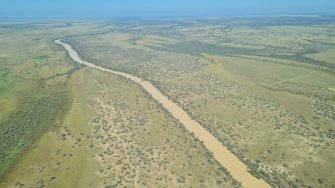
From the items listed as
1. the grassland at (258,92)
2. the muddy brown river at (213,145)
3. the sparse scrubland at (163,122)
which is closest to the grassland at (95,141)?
the sparse scrubland at (163,122)

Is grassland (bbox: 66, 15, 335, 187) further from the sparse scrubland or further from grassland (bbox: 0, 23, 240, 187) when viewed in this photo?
grassland (bbox: 0, 23, 240, 187)

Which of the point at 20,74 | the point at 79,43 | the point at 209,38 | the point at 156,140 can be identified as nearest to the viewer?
the point at 156,140

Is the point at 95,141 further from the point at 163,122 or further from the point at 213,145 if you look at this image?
the point at 213,145

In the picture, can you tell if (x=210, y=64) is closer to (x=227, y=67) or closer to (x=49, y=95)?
(x=227, y=67)

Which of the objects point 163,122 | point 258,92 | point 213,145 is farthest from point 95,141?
point 258,92

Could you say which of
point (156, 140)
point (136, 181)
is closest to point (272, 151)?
point (156, 140)

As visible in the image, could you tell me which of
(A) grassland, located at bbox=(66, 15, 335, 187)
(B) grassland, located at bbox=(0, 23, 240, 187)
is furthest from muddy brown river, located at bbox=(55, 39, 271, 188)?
(B) grassland, located at bbox=(0, 23, 240, 187)

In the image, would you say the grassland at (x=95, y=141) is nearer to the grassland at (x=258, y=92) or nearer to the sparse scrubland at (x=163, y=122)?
the sparse scrubland at (x=163, y=122)
